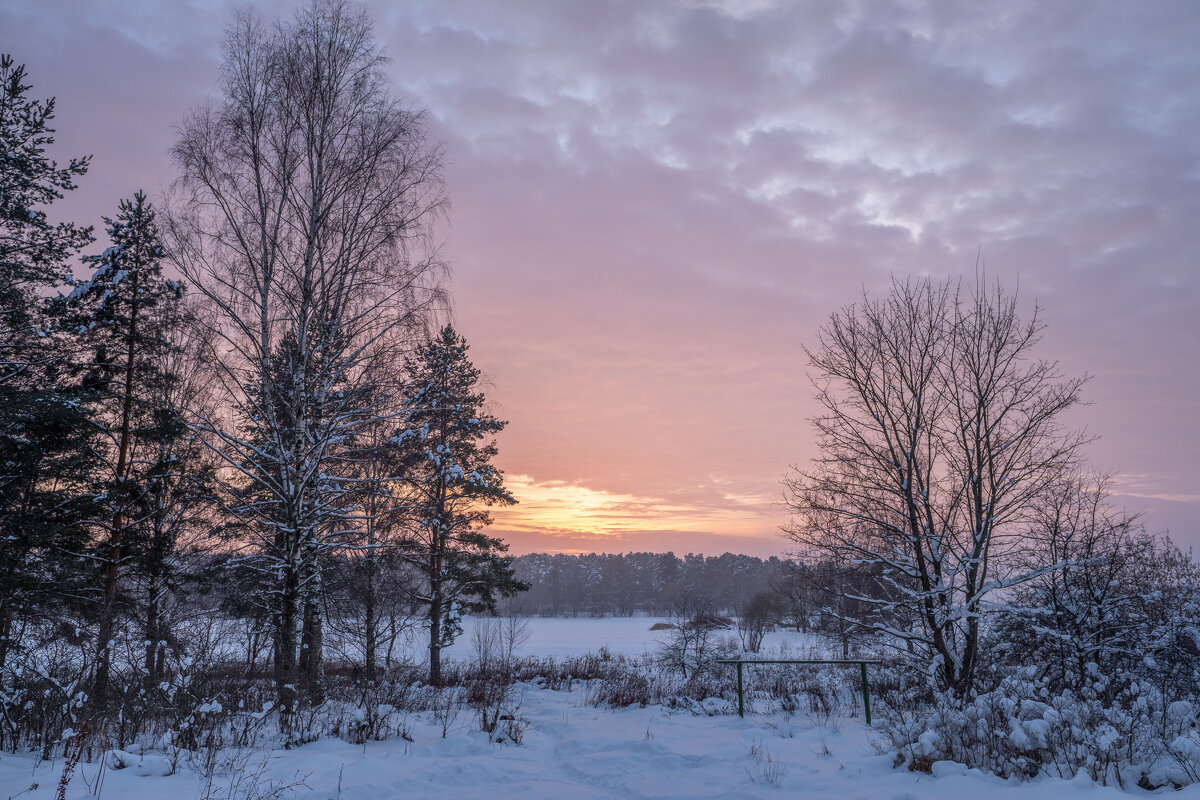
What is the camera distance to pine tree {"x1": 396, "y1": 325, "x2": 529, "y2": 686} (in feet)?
65.5

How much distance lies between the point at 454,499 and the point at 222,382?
11.1 m

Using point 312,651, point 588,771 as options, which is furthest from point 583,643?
point 588,771

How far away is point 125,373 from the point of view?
51.5 ft

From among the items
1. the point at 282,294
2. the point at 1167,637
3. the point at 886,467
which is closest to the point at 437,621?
the point at 282,294

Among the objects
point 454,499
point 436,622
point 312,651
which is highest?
point 454,499

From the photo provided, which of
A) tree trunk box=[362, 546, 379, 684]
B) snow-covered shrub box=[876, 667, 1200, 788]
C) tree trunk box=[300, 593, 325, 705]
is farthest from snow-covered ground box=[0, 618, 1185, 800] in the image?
tree trunk box=[362, 546, 379, 684]

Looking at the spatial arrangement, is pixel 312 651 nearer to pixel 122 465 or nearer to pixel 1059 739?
pixel 122 465

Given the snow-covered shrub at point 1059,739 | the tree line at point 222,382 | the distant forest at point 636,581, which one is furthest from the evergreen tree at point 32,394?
the distant forest at point 636,581

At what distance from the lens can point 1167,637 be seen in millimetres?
10156

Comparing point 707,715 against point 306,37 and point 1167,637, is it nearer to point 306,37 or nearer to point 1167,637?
point 1167,637

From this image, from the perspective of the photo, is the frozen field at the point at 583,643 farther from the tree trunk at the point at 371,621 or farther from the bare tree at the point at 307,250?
the bare tree at the point at 307,250

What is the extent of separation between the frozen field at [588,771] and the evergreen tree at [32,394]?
873 centimetres

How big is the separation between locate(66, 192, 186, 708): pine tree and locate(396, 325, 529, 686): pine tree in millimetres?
6589

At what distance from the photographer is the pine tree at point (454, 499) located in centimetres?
1997
